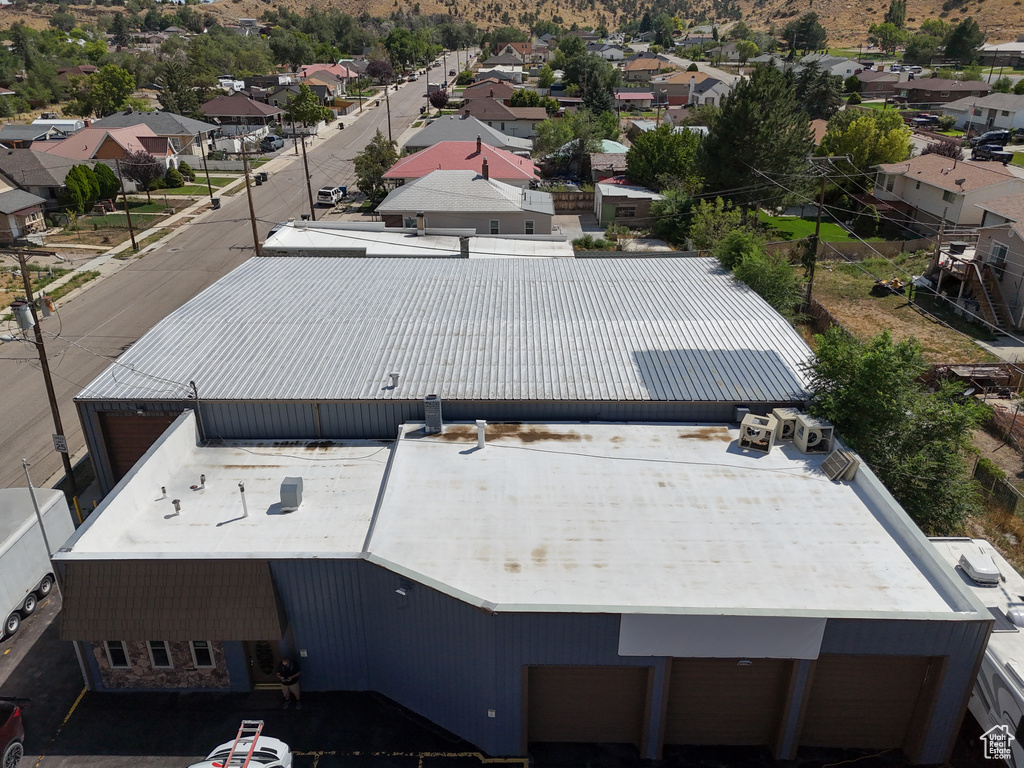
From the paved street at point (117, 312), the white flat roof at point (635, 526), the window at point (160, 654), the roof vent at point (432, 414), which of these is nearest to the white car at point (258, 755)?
the window at point (160, 654)

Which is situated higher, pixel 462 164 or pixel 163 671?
pixel 462 164

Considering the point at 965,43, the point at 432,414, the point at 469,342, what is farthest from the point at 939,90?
the point at 432,414

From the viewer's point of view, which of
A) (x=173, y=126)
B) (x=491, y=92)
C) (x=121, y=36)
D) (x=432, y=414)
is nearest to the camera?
(x=432, y=414)

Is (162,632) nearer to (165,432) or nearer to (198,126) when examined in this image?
(165,432)

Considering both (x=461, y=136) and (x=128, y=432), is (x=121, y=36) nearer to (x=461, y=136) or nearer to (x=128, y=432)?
(x=461, y=136)

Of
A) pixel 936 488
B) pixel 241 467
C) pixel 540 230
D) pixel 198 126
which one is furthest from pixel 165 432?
pixel 198 126

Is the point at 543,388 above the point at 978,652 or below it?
above
